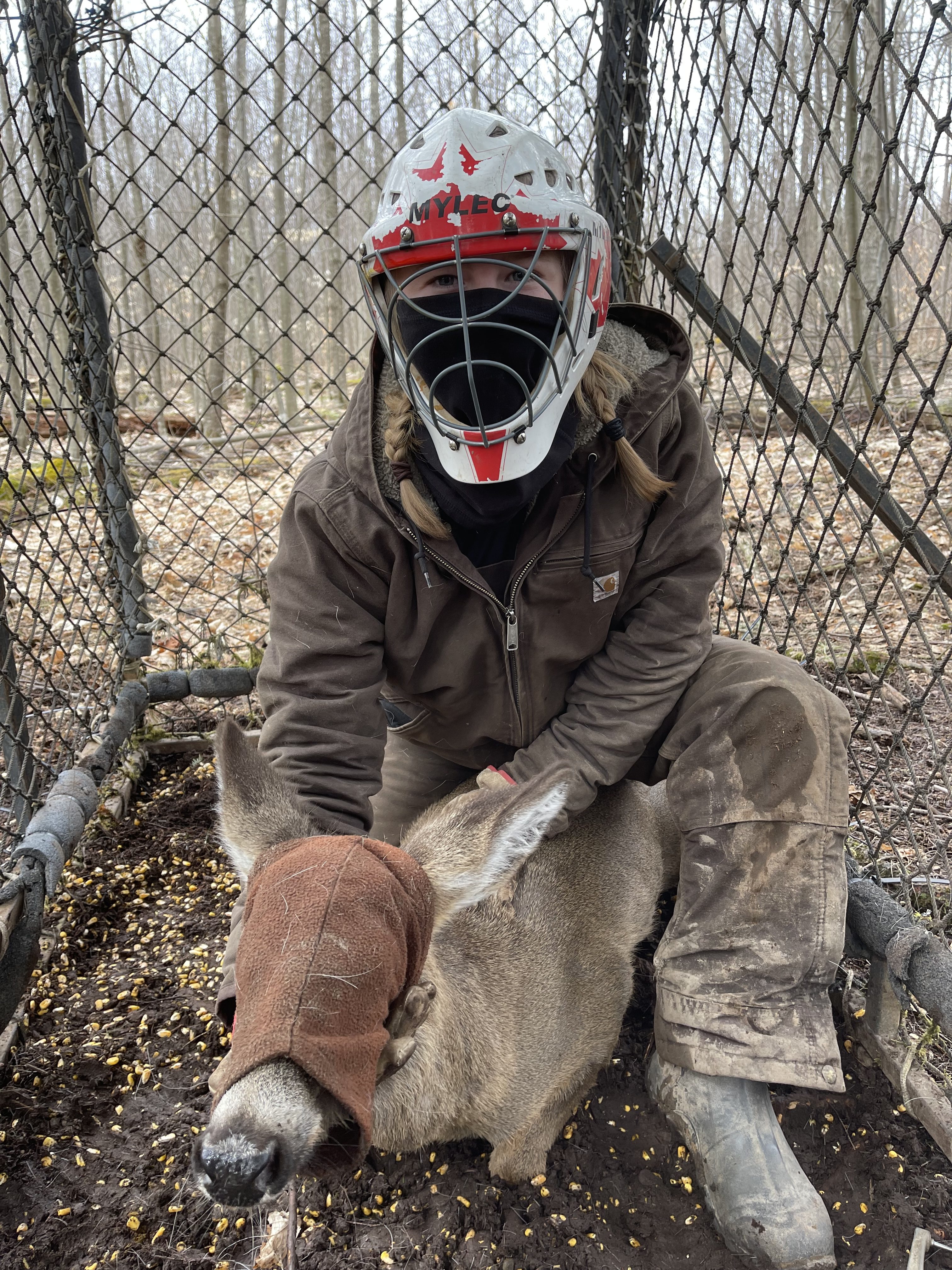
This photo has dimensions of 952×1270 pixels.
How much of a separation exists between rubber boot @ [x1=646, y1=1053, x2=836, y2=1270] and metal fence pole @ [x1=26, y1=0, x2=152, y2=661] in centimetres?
322

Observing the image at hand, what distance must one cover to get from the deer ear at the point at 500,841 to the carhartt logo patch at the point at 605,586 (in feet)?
3.38

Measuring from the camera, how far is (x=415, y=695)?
3062 mm

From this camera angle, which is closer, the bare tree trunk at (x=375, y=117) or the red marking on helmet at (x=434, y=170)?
the red marking on helmet at (x=434, y=170)

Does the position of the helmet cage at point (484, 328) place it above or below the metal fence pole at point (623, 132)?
below

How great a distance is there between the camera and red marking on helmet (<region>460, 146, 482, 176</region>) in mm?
2369

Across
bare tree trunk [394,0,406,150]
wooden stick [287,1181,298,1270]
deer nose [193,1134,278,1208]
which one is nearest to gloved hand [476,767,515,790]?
wooden stick [287,1181,298,1270]

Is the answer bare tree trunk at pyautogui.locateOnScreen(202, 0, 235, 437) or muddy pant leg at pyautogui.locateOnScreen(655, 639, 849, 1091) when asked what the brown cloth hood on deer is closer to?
muddy pant leg at pyautogui.locateOnScreen(655, 639, 849, 1091)

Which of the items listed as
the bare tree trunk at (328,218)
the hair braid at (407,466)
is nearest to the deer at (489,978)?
the hair braid at (407,466)

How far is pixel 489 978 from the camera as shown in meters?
2.51

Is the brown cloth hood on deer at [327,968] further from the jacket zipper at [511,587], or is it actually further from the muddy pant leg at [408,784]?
the muddy pant leg at [408,784]

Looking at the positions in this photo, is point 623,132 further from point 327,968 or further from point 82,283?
point 327,968

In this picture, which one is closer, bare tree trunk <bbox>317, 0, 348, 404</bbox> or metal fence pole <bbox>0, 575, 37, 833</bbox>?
metal fence pole <bbox>0, 575, 37, 833</bbox>

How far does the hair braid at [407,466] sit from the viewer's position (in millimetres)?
2598

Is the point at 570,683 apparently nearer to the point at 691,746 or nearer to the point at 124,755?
the point at 691,746
